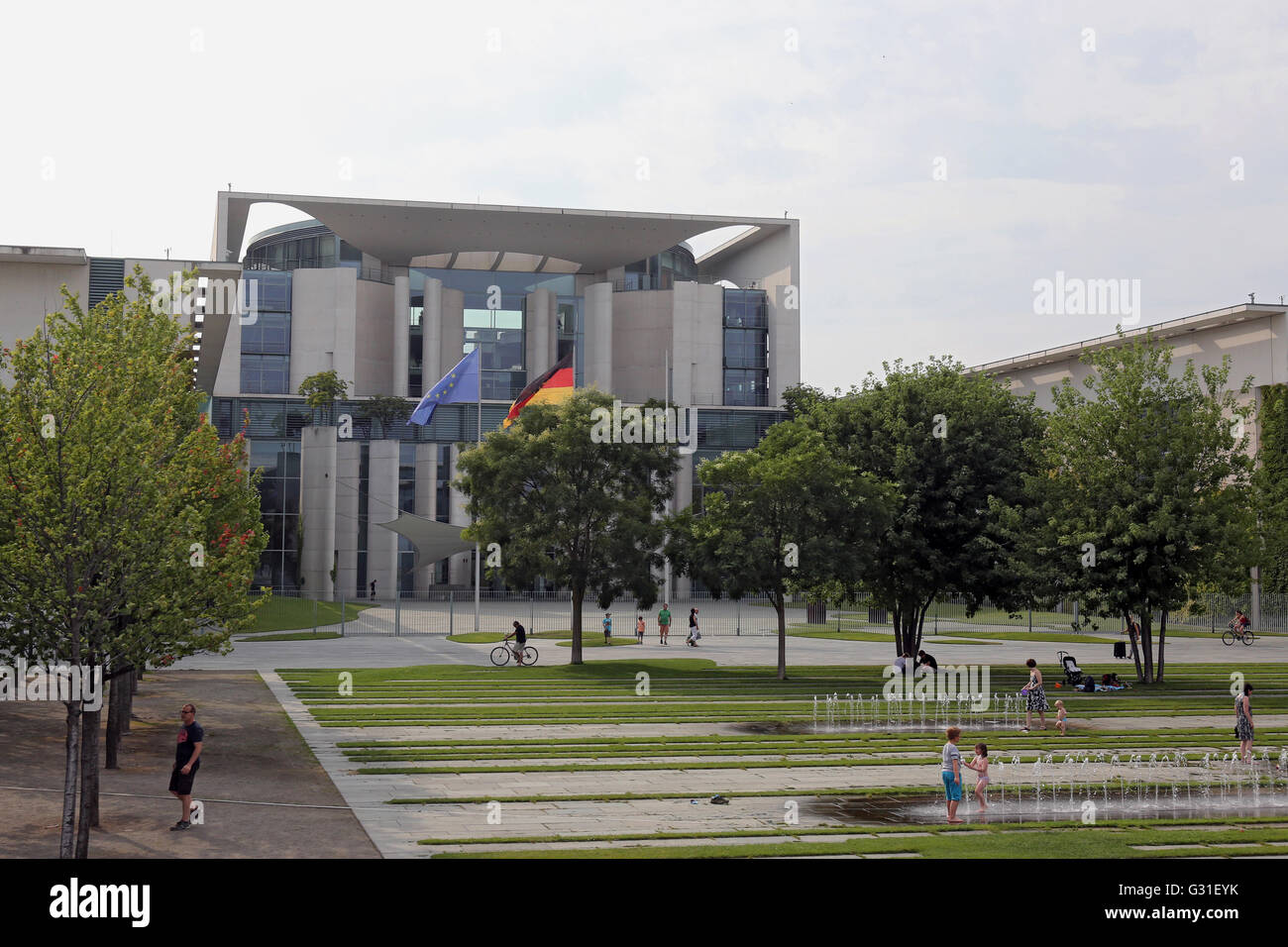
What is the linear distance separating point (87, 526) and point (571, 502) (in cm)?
2343

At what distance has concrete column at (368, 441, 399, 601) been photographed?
258ft

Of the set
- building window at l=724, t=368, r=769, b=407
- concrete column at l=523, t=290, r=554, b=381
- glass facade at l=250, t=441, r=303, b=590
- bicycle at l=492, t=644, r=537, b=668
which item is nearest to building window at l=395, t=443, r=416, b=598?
glass facade at l=250, t=441, r=303, b=590

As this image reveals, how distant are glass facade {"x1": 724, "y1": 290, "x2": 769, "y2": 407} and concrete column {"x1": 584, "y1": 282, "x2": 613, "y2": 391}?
9331 millimetres

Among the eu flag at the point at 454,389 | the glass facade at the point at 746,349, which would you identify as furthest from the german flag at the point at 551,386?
the glass facade at the point at 746,349

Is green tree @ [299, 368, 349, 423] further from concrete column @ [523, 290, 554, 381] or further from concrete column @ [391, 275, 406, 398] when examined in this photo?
concrete column @ [523, 290, 554, 381]

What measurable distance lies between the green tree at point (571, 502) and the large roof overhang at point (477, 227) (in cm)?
5371

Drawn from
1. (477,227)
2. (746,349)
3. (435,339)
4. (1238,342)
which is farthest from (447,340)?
(1238,342)

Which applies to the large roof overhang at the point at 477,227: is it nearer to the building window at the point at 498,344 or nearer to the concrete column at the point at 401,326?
the concrete column at the point at 401,326

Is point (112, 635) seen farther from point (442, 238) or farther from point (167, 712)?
point (442, 238)

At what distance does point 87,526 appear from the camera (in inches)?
542

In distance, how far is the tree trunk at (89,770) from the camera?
1365 cm

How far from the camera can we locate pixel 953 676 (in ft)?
122
